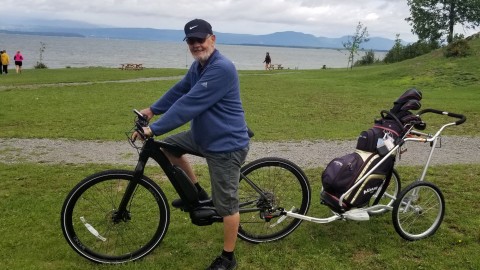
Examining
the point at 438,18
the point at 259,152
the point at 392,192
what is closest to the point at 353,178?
the point at 392,192

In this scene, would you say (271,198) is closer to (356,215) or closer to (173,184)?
(356,215)

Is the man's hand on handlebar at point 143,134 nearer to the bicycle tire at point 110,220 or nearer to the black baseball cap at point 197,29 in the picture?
the bicycle tire at point 110,220

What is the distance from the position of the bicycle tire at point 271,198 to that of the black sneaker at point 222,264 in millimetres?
600

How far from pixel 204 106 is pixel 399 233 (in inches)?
112

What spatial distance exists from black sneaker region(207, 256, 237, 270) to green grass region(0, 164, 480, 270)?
171 millimetres

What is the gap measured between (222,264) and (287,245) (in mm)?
994

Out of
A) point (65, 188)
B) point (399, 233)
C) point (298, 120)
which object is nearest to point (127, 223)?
point (65, 188)

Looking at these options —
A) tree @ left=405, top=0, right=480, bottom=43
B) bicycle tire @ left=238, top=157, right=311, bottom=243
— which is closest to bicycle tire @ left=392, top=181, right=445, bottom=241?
bicycle tire @ left=238, top=157, right=311, bottom=243

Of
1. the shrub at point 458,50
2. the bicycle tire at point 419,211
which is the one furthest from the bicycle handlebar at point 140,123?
the shrub at point 458,50

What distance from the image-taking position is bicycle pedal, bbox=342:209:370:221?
→ 510 centimetres

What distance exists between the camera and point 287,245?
5188 millimetres

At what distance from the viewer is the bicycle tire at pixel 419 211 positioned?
5.27 m

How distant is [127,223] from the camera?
4879 millimetres

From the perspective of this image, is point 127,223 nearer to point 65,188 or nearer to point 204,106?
point 204,106
